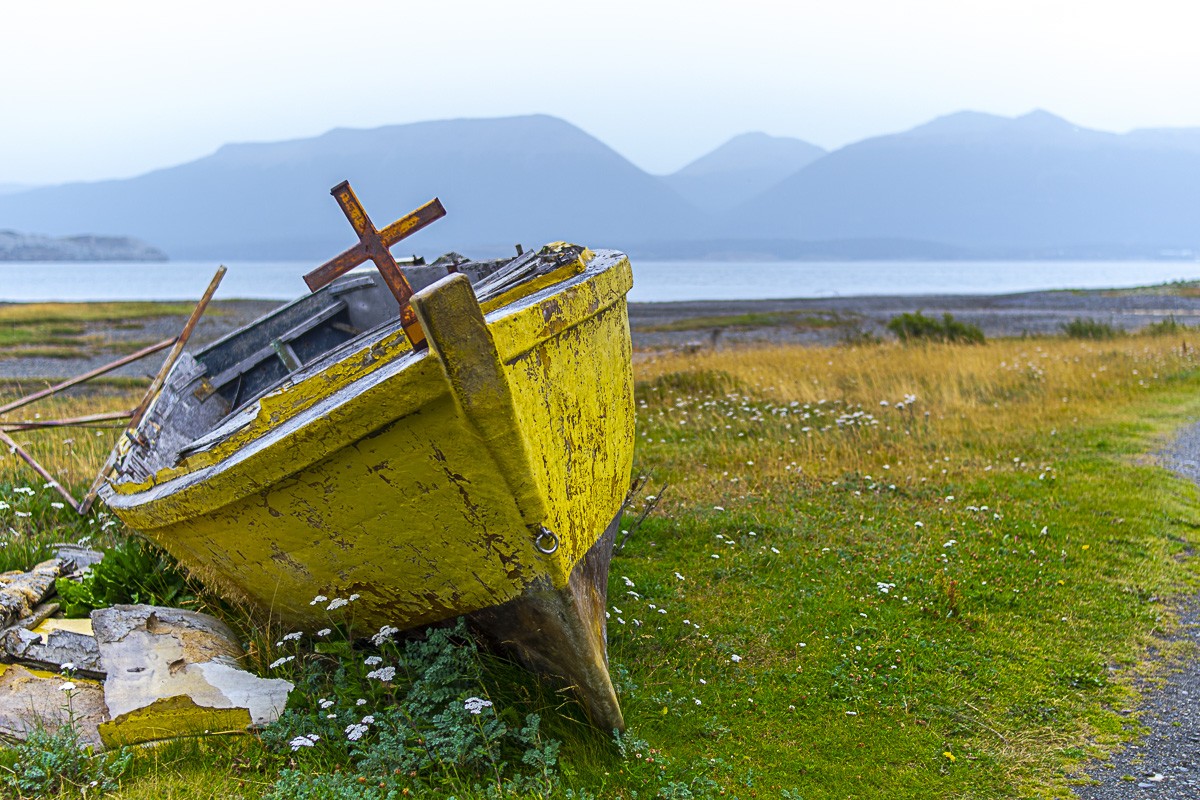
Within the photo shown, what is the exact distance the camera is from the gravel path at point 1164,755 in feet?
13.4

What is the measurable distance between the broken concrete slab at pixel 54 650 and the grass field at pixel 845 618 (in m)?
0.77

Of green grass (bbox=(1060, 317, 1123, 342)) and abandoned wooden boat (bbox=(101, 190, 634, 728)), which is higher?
abandoned wooden boat (bbox=(101, 190, 634, 728))

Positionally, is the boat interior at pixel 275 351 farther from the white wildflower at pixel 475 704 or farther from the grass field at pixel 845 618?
the white wildflower at pixel 475 704

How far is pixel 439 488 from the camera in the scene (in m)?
3.71

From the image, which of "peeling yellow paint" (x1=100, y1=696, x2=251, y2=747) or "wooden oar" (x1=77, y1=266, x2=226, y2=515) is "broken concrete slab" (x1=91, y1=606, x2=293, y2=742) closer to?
"peeling yellow paint" (x1=100, y1=696, x2=251, y2=747)

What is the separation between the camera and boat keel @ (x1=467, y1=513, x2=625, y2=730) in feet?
13.1

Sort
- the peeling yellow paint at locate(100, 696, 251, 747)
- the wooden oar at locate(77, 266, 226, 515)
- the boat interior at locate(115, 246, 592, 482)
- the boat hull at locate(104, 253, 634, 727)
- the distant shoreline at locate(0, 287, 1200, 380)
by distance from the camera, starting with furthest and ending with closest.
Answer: the distant shoreline at locate(0, 287, 1200, 380) < the wooden oar at locate(77, 266, 226, 515) < the boat interior at locate(115, 246, 592, 482) < the peeling yellow paint at locate(100, 696, 251, 747) < the boat hull at locate(104, 253, 634, 727)

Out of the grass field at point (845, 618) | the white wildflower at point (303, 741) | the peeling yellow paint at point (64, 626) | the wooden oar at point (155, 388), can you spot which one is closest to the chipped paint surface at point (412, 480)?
the grass field at point (845, 618)

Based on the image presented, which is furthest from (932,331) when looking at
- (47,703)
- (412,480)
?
(47,703)

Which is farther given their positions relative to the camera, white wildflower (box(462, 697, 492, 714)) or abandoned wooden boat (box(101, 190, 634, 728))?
white wildflower (box(462, 697, 492, 714))

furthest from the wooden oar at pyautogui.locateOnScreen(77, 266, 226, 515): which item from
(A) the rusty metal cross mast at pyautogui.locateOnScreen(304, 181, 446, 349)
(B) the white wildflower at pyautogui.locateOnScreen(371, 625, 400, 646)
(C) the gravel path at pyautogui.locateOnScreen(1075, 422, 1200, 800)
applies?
(C) the gravel path at pyautogui.locateOnScreen(1075, 422, 1200, 800)

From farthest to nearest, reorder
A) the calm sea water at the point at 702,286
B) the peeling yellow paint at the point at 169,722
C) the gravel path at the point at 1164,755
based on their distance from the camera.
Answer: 1. the calm sea water at the point at 702,286
2. the peeling yellow paint at the point at 169,722
3. the gravel path at the point at 1164,755

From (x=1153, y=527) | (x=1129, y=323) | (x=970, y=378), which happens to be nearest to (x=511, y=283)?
(x=1153, y=527)

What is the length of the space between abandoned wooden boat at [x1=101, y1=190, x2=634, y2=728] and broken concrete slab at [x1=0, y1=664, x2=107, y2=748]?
808mm
